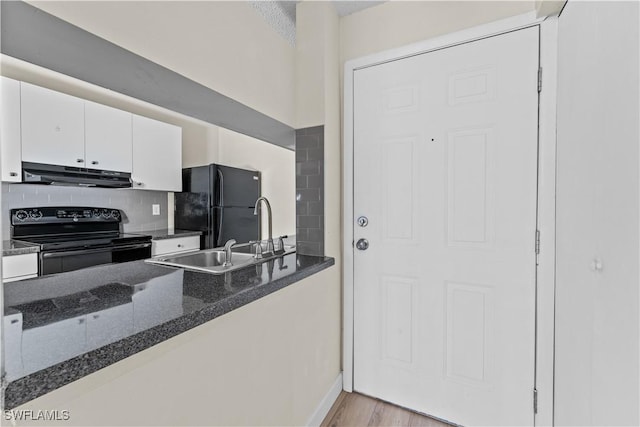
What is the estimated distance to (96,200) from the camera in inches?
107

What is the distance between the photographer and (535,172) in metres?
1.34

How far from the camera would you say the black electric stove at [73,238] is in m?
2.08

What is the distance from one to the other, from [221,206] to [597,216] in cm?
293

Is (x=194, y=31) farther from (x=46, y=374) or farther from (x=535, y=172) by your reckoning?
(x=535, y=172)

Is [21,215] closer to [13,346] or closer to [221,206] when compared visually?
[221,206]

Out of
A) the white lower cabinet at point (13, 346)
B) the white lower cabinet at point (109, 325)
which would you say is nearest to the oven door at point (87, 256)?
the white lower cabinet at point (13, 346)

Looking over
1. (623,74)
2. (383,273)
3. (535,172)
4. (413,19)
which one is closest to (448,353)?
(383,273)

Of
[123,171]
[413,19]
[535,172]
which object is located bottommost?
[535,172]

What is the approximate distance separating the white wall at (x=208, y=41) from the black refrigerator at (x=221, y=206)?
149cm

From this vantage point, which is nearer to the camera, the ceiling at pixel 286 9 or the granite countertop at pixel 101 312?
the granite countertop at pixel 101 312

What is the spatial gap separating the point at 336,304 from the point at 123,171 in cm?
233

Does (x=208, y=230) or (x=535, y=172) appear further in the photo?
(x=208, y=230)

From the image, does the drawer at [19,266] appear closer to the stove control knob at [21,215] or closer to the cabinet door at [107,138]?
the stove control knob at [21,215]

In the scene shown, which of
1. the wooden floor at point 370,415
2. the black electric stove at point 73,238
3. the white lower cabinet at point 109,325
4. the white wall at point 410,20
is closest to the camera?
the white lower cabinet at point 109,325
